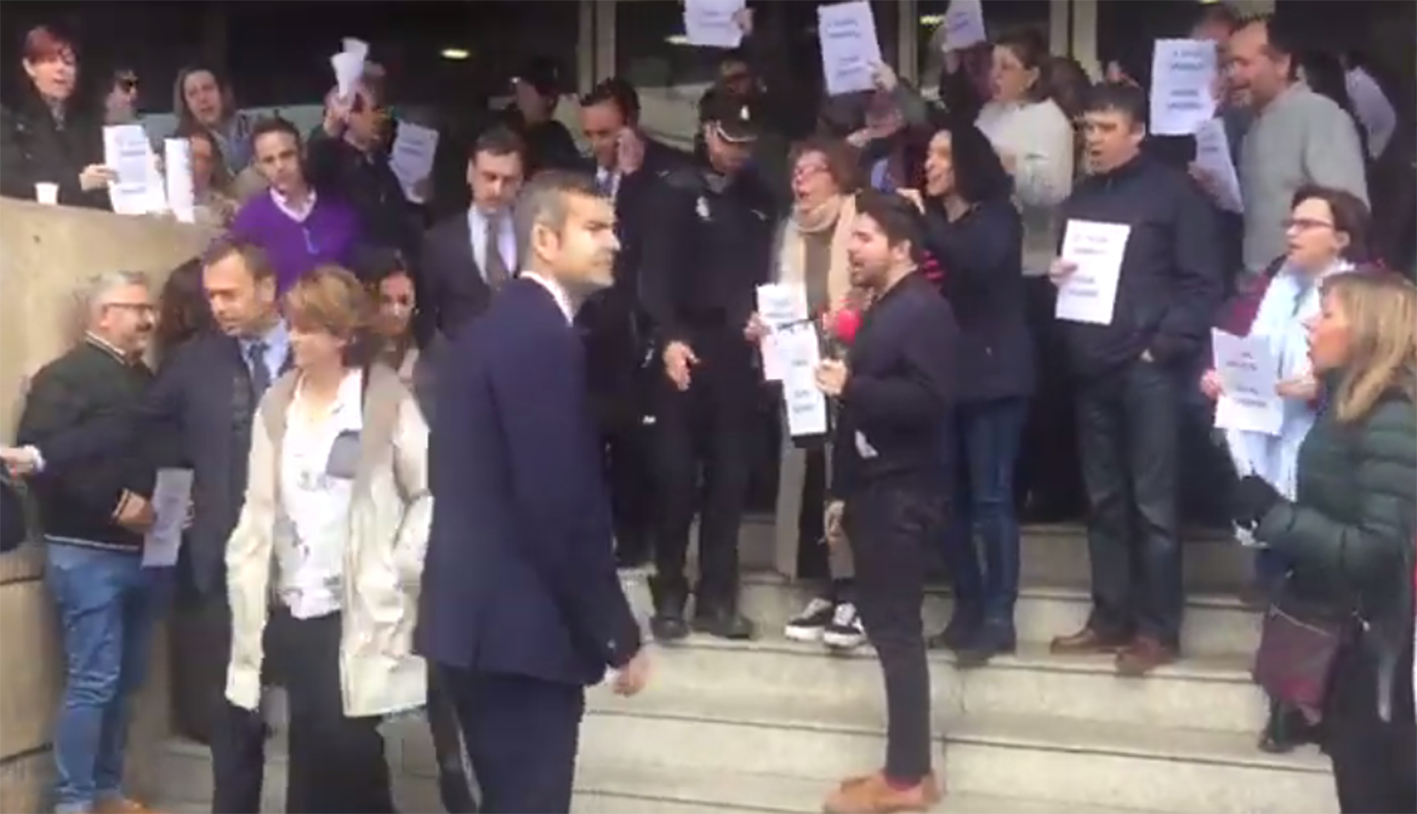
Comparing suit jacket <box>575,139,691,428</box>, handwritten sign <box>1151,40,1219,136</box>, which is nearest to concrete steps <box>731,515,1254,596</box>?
suit jacket <box>575,139,691,428</box>

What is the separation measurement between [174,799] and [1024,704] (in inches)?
119

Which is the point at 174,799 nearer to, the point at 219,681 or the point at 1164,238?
the point at 219,681

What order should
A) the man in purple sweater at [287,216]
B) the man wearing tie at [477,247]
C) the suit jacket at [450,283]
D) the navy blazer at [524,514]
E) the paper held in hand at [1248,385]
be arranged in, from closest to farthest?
the navy blazer at [524,514]
the paper held in hand at [1248,385]
the man wearing tie at [477,247]
the suit jacket at [450,283]
the man in purple sweater at [287,216]

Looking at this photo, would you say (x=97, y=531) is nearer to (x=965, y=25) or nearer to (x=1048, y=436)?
(x=1048, y=436)

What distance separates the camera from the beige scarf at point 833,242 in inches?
233

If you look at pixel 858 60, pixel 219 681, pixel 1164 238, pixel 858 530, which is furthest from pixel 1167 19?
pixel 219 681

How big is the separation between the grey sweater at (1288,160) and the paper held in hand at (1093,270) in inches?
19.7

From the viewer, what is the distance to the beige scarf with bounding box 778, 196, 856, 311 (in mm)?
5910

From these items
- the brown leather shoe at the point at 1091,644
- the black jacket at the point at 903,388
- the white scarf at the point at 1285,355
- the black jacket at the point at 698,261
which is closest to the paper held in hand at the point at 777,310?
the black jacket at the point at 698,261

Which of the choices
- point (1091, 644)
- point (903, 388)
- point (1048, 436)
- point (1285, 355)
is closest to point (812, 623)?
point (1091, 644)

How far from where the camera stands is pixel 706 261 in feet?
21.2

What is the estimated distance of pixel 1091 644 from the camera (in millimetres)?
6113

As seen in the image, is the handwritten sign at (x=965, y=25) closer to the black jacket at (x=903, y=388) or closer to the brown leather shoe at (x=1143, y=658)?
the black jacket at (x=903, y=388)

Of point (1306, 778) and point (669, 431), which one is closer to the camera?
point (1306, 778)
